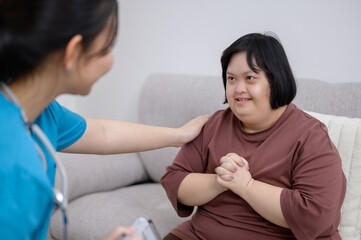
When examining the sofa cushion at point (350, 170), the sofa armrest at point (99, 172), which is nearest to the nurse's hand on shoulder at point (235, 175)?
the sofa cushion at point (350, 170)

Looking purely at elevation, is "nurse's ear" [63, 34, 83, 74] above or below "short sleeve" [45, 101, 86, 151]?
above

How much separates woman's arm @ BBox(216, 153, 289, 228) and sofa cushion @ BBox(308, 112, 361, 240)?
1.02 ft

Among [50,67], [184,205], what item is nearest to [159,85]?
[184,205]

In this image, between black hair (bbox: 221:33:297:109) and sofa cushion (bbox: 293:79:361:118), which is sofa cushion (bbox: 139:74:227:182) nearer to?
sofa cushion (bbox: 293:79:361:118)

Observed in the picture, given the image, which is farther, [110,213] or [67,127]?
[110,213]

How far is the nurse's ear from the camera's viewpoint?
0.74m

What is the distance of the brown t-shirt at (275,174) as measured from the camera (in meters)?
1.05

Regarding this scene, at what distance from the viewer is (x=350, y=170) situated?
1252mm

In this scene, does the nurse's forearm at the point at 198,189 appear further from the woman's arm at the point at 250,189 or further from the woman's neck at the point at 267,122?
the woman's neck at the point at 267,122

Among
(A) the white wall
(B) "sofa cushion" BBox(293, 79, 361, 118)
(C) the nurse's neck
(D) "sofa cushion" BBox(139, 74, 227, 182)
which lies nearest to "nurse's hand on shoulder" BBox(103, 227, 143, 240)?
(C) the nurse's neck

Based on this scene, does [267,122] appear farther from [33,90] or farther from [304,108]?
[33,90]

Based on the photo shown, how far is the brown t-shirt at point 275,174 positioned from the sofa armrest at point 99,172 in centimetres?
80

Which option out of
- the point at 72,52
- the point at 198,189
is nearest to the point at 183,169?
the point at 198,189

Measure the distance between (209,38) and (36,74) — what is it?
Answer: 5.07 ft
